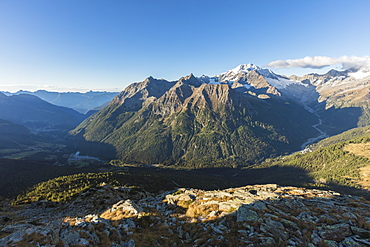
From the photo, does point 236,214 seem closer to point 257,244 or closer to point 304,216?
point 257,244

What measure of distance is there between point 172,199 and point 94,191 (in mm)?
43574

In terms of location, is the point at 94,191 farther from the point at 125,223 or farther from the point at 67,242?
the point at 67,242

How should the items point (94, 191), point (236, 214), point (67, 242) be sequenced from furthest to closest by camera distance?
point (94, 191) < point (236, 214) < point (67, 242)

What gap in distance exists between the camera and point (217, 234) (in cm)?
3250

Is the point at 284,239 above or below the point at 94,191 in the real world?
above

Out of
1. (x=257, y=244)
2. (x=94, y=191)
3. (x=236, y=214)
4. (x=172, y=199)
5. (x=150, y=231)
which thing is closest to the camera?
(x=257, y=244)

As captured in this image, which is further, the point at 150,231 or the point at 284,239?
the point at 150,231

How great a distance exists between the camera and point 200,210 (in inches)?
1827

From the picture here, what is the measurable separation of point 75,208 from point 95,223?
33698mm

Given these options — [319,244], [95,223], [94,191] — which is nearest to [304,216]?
[319,244]

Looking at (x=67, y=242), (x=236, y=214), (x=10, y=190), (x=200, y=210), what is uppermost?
(x=67, y=242)

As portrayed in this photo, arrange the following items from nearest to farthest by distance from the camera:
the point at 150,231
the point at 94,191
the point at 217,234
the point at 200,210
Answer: the point at 217,234 → the point at 150,231 → the point at 200,210 → the point at 94,191

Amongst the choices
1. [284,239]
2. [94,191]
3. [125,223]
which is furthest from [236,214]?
[94,191]

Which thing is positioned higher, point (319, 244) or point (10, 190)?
point (319, 244)
